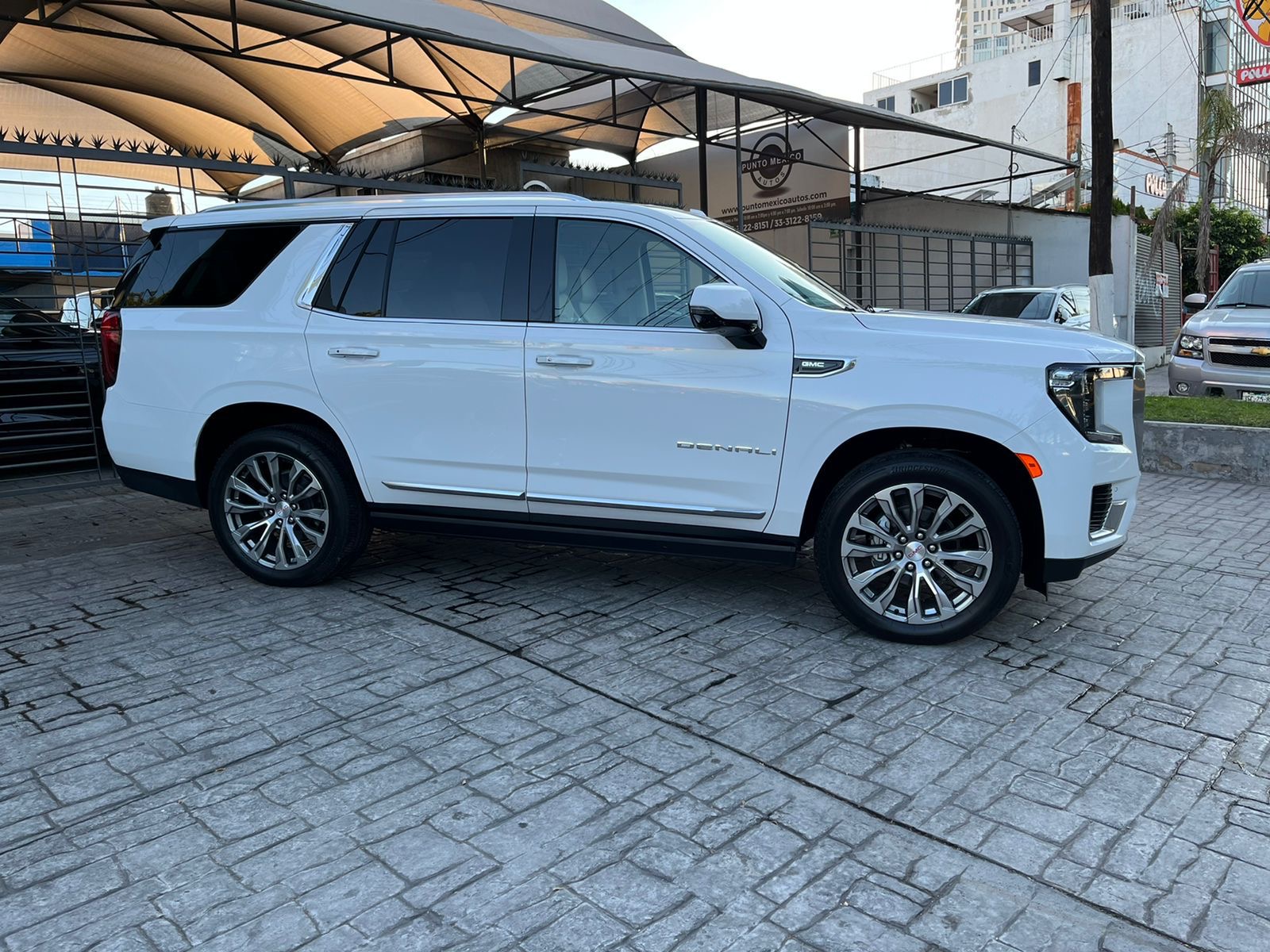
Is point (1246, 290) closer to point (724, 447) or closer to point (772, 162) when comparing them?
point (772, 162)

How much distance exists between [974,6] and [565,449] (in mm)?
199098

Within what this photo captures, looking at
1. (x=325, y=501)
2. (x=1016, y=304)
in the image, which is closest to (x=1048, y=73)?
(x=1016, y=304)

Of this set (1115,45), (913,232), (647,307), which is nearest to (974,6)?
(1115,45)

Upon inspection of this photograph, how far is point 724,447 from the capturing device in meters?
4.43

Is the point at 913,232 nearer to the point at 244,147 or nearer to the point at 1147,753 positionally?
the point at 244,147

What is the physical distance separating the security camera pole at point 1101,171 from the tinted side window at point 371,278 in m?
8.31

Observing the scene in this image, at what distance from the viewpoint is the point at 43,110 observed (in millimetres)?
13180

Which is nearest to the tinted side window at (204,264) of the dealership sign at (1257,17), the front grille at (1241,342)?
the front grille at (1241,342)

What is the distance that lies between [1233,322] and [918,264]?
947 centimetres

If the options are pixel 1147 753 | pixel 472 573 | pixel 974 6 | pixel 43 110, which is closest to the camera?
pixel 1147 753

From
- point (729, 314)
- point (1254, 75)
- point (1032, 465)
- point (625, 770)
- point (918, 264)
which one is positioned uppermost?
point (1254, 75)

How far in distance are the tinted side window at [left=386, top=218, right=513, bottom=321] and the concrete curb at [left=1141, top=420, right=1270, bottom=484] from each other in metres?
6.15

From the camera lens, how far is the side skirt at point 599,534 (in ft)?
14.8

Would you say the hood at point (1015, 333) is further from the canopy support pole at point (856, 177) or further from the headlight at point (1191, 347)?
the canopy support pole at point (856, 177)
